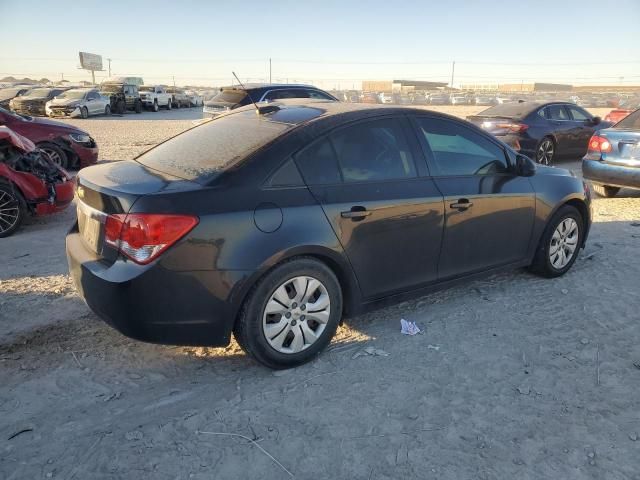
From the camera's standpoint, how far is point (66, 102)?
26.0 meters

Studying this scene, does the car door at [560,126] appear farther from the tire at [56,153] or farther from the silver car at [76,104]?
the silver car at [76,104]

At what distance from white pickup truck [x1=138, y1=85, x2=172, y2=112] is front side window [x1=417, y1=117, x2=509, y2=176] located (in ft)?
115

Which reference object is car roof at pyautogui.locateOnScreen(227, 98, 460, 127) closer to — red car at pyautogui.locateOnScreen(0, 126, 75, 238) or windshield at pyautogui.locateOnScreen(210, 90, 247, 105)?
red car at pyautogui.locateOnScreen(0, 126, 75, 238)

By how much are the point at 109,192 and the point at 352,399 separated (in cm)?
187

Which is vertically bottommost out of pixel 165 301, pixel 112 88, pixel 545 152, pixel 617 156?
pixel 545 152

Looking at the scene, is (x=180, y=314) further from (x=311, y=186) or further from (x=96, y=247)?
(x=311, y=186)

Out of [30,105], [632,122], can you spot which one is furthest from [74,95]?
[632,122]

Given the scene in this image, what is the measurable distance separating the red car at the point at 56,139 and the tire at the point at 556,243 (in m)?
8.61

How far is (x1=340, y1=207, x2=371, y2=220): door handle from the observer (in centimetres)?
335

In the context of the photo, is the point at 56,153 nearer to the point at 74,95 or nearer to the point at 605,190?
the point at 605,190

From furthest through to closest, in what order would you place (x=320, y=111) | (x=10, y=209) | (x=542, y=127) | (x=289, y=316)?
(x=542, y=127)
(x=10, y=209)
(x=320, y=111)
(x=289, y=316)

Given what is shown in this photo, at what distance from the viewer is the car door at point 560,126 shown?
468 inches

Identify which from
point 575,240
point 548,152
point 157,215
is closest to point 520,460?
point 157,215

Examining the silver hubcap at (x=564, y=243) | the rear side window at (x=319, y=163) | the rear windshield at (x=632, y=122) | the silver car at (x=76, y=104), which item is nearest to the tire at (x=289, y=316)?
the rear side window at (x=319, y=163)
